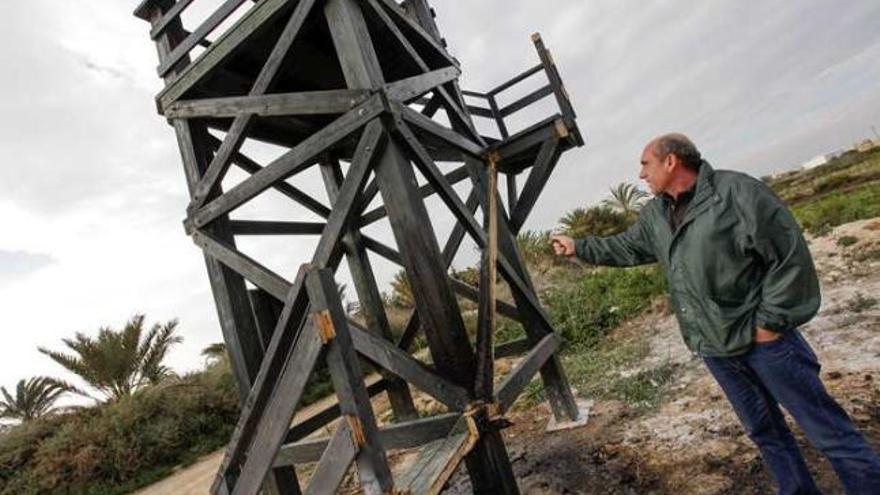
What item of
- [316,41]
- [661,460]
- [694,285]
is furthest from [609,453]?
[316,41]

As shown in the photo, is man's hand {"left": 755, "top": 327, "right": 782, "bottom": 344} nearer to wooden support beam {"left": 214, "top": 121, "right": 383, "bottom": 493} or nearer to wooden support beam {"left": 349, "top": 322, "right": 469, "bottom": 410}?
wooden support beam {"left": 349, "top": 322, "right": 469, "bottom": 410}

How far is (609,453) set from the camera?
148 inches

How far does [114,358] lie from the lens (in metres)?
13.2

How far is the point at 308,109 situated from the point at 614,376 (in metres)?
4.71

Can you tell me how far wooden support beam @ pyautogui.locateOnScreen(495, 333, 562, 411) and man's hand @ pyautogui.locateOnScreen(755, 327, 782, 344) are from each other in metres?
1.49

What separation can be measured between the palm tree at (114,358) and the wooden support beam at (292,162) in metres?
12.2

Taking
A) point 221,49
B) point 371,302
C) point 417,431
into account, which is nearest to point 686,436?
point 417,431

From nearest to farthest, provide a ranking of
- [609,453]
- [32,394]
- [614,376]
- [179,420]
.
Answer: [609,453] → [614,376] → [179,420] → [32,394]

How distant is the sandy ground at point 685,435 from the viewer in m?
3.07

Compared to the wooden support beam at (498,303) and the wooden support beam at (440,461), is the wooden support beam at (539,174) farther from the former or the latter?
the wooden support beam at (440,461)

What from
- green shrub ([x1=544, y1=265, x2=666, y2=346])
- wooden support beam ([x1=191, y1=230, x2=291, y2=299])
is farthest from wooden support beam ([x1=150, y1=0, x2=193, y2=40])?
green shrub ([x1=544, y1=265, x2=666, y2=346])

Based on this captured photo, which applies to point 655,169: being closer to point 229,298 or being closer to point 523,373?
point 523,373

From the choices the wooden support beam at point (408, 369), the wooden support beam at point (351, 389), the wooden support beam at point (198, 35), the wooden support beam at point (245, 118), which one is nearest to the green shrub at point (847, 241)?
the wooden support beam at point (408, 369)

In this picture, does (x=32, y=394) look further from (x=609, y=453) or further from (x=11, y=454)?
(x=609, y=453)
